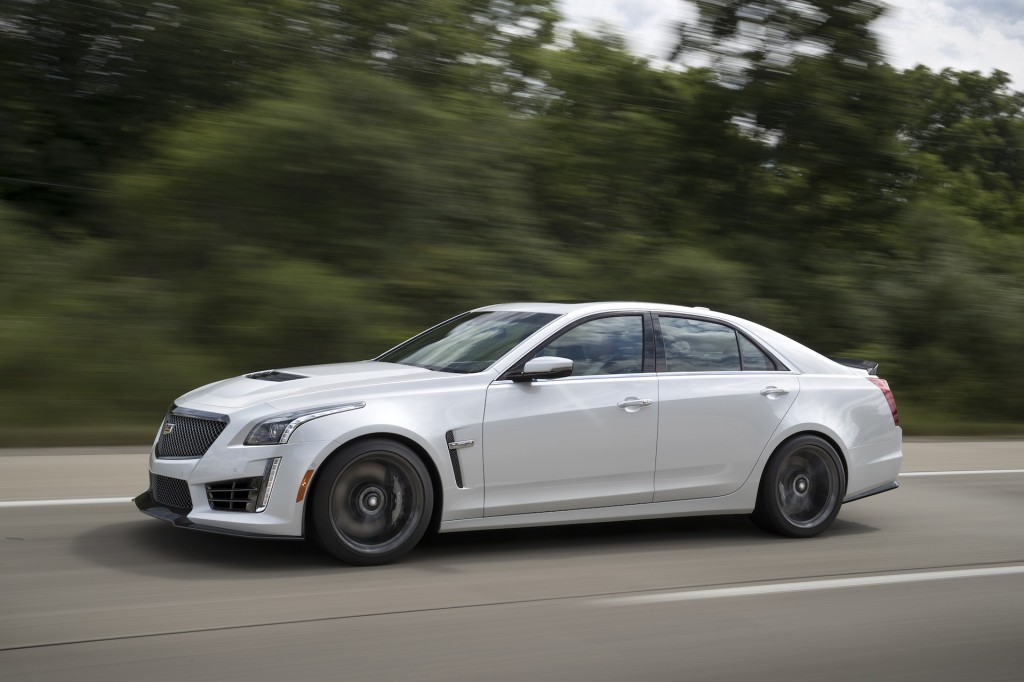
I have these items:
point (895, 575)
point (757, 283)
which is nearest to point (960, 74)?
point (757, 283)

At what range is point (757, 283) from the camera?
17.4 meters

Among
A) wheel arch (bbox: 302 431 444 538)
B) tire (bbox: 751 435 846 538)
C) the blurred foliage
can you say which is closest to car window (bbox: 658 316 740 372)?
tire (bbox: 751 435 846 538)

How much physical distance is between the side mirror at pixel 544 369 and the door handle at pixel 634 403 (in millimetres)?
418

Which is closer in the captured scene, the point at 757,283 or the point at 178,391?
the point at 178,391

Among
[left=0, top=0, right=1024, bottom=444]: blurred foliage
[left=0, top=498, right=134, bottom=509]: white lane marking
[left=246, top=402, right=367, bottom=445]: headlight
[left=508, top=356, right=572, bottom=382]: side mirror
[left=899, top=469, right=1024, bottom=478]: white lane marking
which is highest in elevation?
[left=0, top=0, right=1024, bottom=444]: blurred foliage

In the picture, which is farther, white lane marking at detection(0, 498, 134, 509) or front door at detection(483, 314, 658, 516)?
white lane marking at detection(0, 498, 134, 509)

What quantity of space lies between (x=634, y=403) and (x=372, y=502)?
1.72m

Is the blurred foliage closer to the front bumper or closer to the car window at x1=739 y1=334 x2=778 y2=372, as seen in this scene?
the front bumper

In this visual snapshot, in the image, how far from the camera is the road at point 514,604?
4.50 m

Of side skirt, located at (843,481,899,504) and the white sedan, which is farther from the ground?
the white sedan

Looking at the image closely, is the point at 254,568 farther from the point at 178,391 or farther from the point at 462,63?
the point at 462,63

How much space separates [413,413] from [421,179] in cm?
884

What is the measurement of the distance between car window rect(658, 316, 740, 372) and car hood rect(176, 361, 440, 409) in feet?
5.07

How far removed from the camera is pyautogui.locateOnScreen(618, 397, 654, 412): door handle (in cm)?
654
